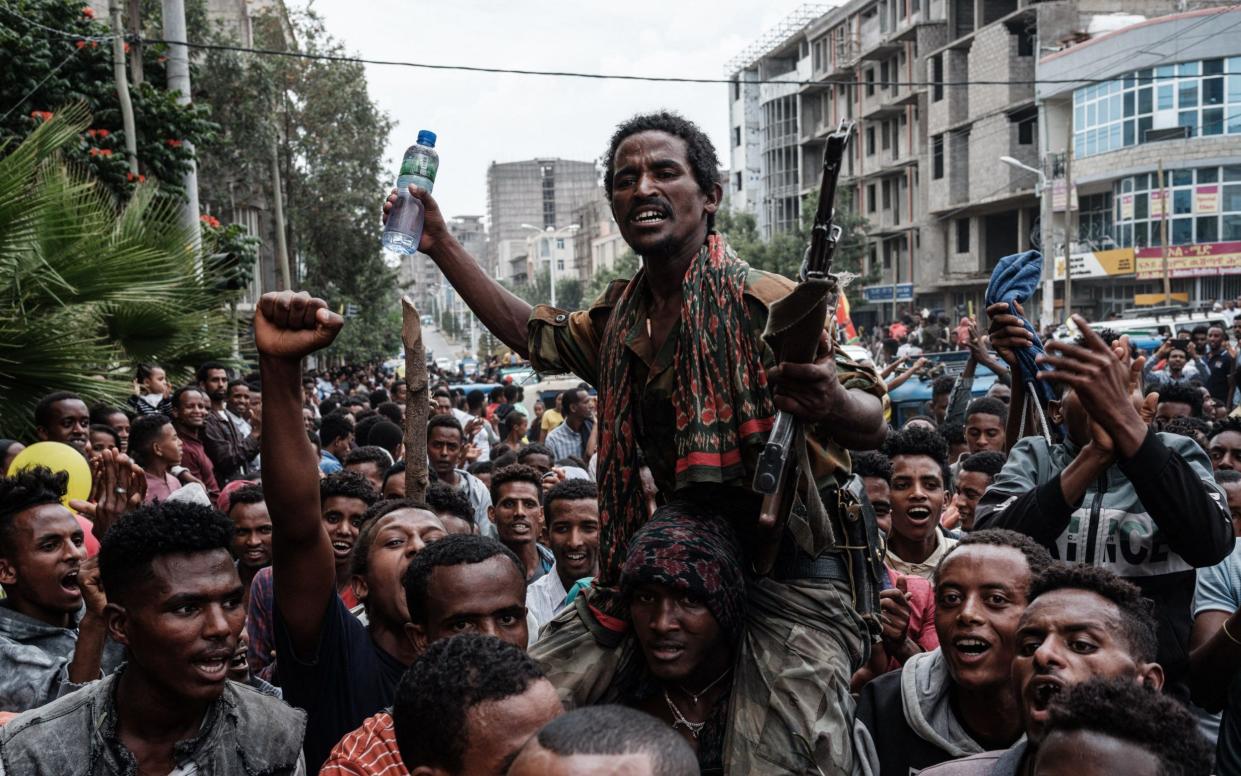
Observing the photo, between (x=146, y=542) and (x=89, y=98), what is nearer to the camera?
(x=146, y=542)

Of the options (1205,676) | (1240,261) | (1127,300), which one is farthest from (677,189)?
(1127,300)

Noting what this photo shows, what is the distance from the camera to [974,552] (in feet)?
11.1

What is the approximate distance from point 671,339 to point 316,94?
93.5 ft

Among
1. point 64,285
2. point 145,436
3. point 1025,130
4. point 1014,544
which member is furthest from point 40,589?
point 1025,130

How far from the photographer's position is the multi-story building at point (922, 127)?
43.6 m

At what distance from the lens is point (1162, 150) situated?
37219 mm

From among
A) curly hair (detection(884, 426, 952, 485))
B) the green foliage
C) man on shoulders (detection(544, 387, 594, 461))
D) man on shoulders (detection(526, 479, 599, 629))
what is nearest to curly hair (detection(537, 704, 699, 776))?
man on shoulders (detection(526, 479, 599, 629))

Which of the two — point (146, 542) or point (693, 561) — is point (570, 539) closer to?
point (146, 542)

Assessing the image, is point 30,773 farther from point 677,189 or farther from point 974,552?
point 974,552

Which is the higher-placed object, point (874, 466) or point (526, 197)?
point (526, 197)

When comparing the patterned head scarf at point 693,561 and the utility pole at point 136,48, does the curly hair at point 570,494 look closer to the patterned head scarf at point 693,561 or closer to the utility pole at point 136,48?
the patterned head scarf at point 693,561

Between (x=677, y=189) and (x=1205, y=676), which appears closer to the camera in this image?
(x=677, y=189)

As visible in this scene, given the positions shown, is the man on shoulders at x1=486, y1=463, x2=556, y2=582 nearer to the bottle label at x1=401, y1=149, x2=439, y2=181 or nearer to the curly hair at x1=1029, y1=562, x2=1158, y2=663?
the bottle label at x1=401, y1=149, x2=439, y2=181

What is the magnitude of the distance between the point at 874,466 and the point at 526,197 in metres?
159
